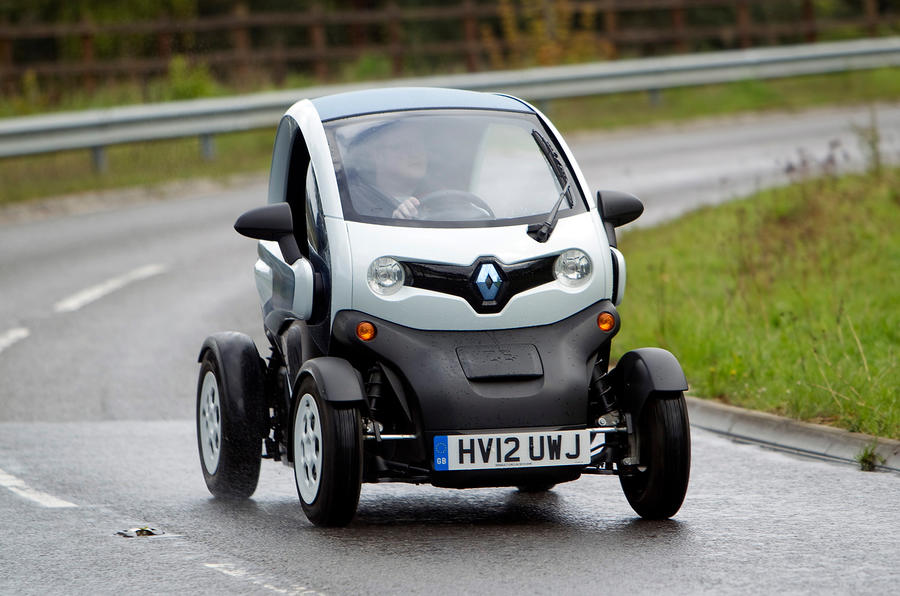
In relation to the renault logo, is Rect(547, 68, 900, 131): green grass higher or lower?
lower

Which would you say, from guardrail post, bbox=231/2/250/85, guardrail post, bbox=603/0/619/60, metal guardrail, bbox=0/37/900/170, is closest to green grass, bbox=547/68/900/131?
metal guardrail, bbox=0/37/900/170

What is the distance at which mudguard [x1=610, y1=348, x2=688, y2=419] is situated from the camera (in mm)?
6559

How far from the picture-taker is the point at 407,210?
688cm

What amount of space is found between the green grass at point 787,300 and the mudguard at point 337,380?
125 inches

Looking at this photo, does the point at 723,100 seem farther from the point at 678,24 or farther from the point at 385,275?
the point at 385,275

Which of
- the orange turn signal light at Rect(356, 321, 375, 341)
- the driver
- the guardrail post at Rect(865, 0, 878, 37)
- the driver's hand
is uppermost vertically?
the guardrail post at Rect(865, 0, 878, 37)

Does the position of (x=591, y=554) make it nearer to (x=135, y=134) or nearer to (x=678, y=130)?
(x=135, y=134)

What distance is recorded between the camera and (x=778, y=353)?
10.0 m

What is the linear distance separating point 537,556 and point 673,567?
55 cm

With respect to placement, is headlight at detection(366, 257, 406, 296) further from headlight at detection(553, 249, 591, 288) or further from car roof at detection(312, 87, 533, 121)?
car roof at detection(312, 87, 533, 121)

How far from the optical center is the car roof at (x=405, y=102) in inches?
285

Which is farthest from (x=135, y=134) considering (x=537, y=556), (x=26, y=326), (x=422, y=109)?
(x=537, y=556)

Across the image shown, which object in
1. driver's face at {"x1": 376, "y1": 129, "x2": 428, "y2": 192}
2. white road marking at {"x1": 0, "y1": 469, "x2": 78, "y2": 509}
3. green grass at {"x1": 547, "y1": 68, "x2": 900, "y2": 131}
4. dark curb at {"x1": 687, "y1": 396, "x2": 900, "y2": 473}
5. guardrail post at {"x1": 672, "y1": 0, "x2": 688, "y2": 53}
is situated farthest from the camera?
guardrail post at {"x1": 672, "y1": 0, "x2": 688, "y2": 53}

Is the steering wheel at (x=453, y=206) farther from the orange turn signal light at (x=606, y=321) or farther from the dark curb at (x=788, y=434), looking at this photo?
the dark curb at (x=788, y=434)
